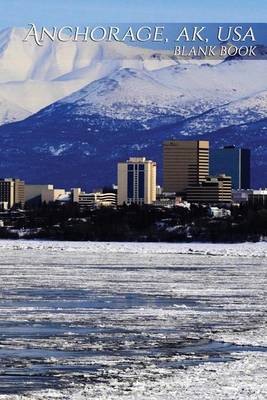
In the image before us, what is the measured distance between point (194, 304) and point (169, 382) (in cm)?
1393

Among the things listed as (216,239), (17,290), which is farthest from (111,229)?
(17,290)

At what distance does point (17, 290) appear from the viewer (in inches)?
1491

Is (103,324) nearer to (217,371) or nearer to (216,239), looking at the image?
(217,371)

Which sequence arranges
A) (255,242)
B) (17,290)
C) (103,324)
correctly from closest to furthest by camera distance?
1. (103,324)
2. (17,290)
3. (255,242)

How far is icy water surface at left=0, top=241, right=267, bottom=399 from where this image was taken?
1925 cm

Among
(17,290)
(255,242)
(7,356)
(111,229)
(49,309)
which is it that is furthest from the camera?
(111,229)

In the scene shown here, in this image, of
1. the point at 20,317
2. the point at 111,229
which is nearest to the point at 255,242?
the point at 111,229

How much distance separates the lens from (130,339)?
2464cm

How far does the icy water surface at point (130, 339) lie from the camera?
1925 cm

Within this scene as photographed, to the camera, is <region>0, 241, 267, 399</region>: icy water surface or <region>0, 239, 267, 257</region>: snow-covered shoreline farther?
<region>0, 239, 267, 257</region>: snow-covered shoreline

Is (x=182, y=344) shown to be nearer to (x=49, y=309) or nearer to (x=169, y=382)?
(x=169, y=382)

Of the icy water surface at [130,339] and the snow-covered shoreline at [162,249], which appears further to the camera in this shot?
the snow-covered shoreline at [162,249]

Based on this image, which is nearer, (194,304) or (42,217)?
(194,304)

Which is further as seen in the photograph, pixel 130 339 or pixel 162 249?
pixel 162 249
